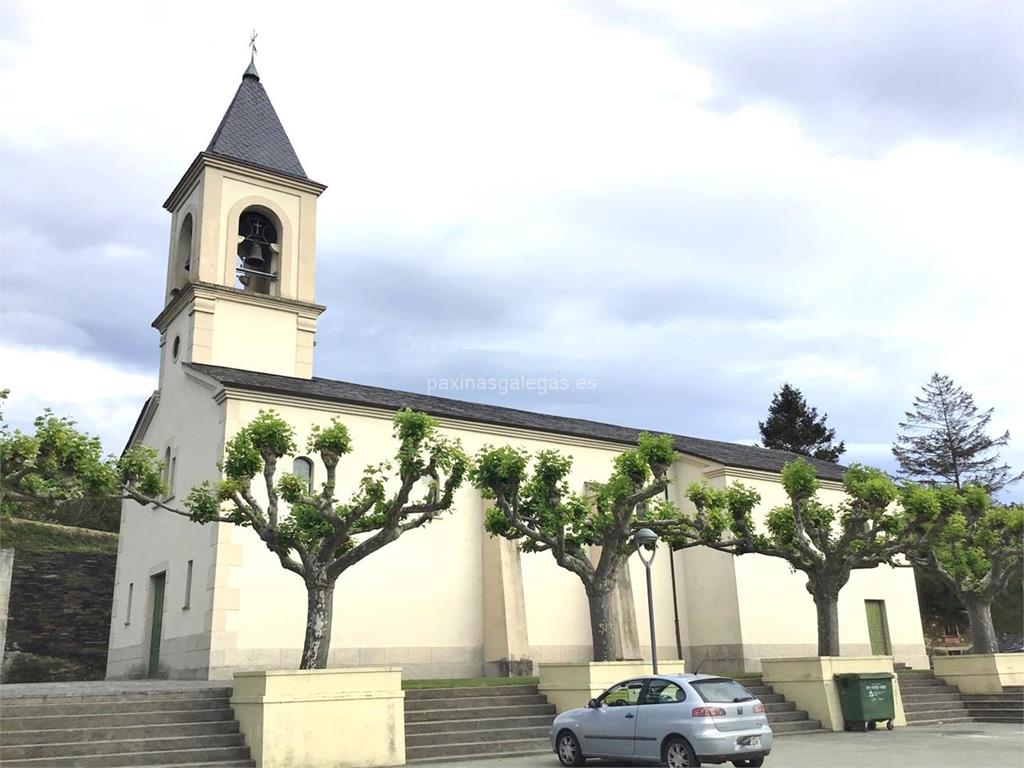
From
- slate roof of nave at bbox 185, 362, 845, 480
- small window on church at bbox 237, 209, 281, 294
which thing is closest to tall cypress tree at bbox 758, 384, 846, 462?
slate roof of nave at bbox 185, 362, 845, 480

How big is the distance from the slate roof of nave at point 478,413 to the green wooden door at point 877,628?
521 cm

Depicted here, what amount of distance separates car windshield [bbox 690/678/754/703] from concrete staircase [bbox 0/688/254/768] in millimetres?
7374

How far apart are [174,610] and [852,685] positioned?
56.5ft

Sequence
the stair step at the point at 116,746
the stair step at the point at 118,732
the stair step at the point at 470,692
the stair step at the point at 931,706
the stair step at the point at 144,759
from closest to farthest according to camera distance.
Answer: the stair step at the point at 144,759 → the stair step at the point at 116,746 → the stair step at the point at 118,732 → the stair step at the point at 470,692 → the stair step at the point at 931,706

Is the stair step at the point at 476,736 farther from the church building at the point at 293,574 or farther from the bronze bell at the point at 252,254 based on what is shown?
the bronze bell at the point at 252,254

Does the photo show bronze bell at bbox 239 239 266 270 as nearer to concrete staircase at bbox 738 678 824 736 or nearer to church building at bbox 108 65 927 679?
church building at bbox 108 65 927 679

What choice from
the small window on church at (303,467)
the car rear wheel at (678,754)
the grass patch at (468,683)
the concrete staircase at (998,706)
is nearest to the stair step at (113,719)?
the grass patch at (468,683)

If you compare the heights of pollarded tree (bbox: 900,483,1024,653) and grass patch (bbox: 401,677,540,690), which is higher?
pollarded tree (bbox: 900,483,1024,653)

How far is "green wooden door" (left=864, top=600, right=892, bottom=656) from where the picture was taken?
108 ft

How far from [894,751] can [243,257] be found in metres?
23.3

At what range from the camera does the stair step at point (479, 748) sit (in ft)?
50.5

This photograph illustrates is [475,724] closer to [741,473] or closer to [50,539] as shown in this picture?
[741,473]

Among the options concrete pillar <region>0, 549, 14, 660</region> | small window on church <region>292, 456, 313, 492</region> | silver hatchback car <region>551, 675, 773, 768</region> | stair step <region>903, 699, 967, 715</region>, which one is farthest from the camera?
concrete pillar <region>0, 549, 14, 660</region>

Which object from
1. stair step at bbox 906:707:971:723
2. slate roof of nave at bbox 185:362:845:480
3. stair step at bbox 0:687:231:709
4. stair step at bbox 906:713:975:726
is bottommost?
stair step at bbox 906:713:975:726
